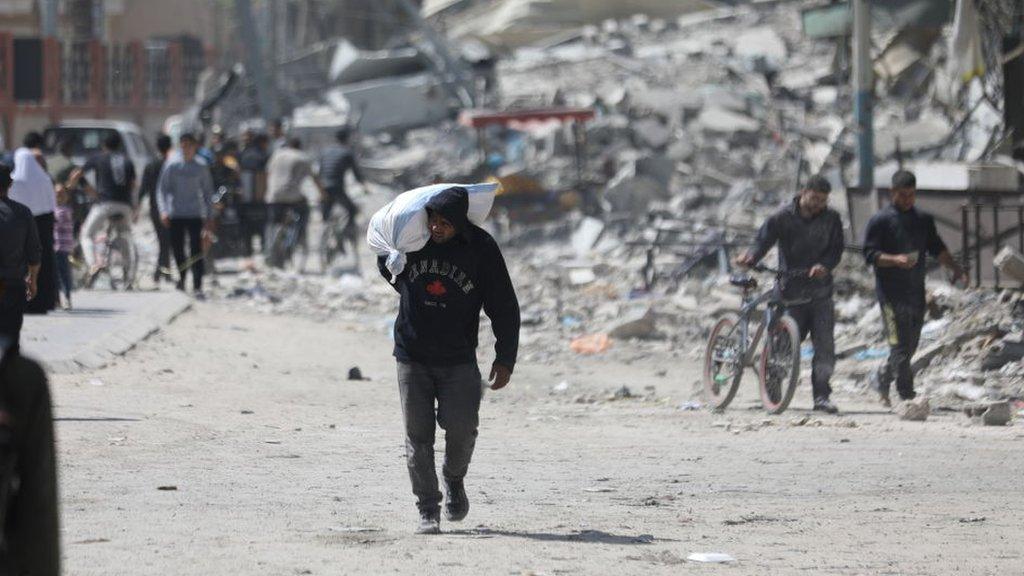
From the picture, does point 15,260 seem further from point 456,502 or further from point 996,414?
point 996,414

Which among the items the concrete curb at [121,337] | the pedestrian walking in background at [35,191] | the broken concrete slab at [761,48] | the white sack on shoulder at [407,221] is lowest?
the concrete curb at [121,337]

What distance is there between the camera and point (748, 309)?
11.8 metres

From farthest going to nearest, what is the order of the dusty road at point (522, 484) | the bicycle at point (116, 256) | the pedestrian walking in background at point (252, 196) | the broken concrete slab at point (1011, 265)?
the pedestrian walking in background at point (252, 196) → the bicycle at point (116, 256) → the broken concrete slab at point (1011, 265) → the dusty road at point (522, 484)

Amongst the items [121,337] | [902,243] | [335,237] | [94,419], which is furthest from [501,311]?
[335,237]

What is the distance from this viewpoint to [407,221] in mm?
7012

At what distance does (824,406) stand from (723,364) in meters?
0.74

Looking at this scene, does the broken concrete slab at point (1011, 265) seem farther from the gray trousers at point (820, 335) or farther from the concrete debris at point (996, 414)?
the concrete debris at point (996, 414)

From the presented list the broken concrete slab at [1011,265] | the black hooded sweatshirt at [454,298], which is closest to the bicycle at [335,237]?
the broken concrete slab at [1011,265]

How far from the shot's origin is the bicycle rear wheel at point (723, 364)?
1186cm

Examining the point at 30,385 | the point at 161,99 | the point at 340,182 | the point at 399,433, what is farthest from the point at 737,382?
the point at 161,99

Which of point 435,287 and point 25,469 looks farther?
point 435,287

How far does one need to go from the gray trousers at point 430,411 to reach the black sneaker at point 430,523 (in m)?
0.02

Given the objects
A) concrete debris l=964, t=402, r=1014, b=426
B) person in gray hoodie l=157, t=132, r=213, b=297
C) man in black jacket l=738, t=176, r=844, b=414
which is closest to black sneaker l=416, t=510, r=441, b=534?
man in black jacket l=738, t=176, r=844, b=414

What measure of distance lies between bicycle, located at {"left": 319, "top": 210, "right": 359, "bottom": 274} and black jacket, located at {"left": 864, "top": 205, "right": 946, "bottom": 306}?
36.2 ft
